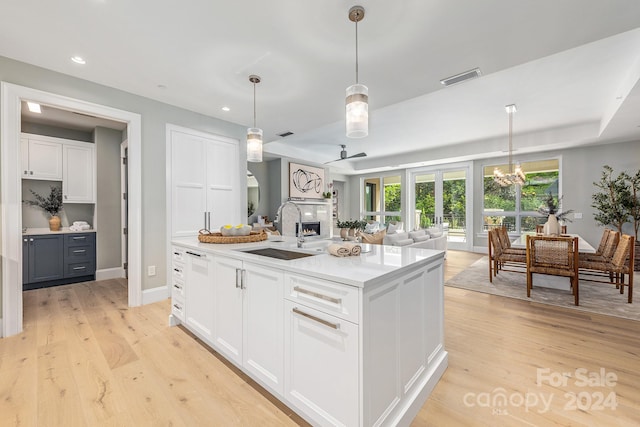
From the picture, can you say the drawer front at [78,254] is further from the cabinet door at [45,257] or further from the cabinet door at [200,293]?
the cabinet door at [200,293]

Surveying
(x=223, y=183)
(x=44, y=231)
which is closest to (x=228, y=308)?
(x=223, y=183)

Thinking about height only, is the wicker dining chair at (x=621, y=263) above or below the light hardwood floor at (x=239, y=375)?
above

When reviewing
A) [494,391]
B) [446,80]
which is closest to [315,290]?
[494,391]

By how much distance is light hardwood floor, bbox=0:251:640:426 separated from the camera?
59.4 inches

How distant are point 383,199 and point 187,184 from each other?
715cm

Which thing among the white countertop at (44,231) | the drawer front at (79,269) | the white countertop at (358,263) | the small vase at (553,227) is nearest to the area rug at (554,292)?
the small vase at (553,227)

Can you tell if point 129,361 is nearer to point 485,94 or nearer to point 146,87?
point 146,87

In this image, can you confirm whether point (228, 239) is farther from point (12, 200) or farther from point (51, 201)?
point (51, 201)

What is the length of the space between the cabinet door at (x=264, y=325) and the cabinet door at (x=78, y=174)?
446 cm

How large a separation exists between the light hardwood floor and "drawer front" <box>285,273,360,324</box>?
2.36 feet

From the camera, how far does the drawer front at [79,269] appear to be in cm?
417

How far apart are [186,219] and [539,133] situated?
7200mm

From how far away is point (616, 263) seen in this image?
10.5ft

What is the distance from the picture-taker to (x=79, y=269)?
14.0 feet
